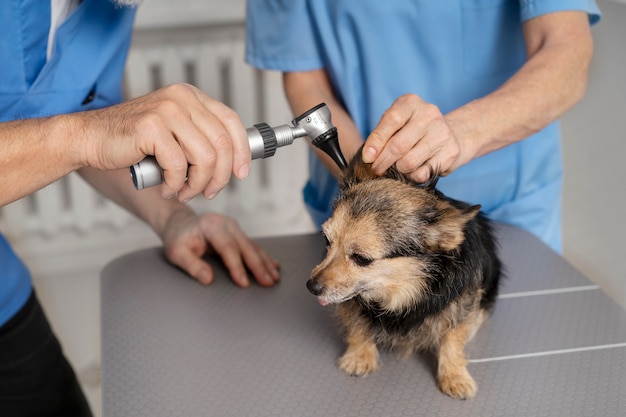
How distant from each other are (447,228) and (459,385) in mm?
180

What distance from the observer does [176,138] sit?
2.36 feet

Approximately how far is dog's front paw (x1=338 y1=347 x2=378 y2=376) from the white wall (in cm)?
87

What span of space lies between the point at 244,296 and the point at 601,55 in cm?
96

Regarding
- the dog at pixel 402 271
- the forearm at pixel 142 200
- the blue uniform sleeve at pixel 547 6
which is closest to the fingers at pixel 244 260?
the forearm at pixel 142 200

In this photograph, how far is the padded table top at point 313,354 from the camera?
31.4 inches

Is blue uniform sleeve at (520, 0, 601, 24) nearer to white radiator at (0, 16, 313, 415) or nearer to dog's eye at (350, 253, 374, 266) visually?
dog's eye at (350, 253, 374, 266)

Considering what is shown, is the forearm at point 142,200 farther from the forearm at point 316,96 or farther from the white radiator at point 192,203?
the white radiator at point 192,203

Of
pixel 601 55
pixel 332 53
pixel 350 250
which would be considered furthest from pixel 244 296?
pixel 601 55

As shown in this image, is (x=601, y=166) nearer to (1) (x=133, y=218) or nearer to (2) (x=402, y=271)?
(2) (x=402, y=271)

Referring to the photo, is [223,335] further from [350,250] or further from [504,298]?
[504,298]

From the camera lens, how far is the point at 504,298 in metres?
0.99

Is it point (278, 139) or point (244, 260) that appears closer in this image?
point (278, 139)

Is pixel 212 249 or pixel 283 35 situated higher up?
pixel 283 35

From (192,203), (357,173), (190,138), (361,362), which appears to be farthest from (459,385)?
(192,203)
